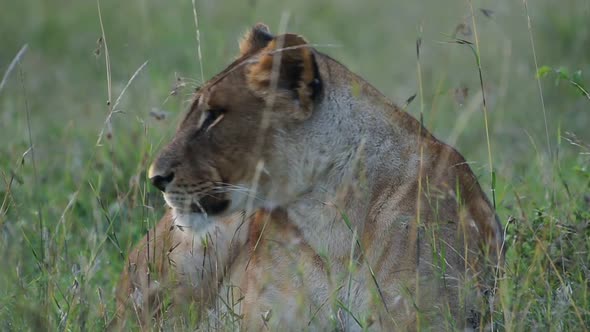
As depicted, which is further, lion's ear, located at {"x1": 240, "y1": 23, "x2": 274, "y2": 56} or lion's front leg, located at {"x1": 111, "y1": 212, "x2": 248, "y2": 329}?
lion's ear, located at {"x1": 240, "y1": 23, "x2": 274, "y2": 56}

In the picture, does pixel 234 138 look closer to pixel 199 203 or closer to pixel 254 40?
pixel 199 203

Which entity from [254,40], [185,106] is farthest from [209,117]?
[185,106]

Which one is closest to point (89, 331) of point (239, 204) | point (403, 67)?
point (239, 204)

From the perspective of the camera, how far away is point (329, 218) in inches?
124

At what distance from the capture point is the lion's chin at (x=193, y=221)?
319 cm

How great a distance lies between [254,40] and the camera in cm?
337

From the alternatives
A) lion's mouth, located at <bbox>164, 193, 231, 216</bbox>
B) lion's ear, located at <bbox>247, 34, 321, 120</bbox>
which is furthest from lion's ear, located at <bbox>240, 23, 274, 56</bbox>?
lion's mouth, located at <bbox>164, 193, 231, 216</bbox>

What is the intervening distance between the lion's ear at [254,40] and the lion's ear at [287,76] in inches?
8.7

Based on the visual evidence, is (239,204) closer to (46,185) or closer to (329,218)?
(329,218)

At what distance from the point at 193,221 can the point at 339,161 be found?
48 cm

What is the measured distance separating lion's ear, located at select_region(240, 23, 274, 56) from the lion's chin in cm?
54

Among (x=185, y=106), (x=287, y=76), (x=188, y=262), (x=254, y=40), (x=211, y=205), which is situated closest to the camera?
(x=287, y=76)

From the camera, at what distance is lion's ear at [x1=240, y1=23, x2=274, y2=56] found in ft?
11.0

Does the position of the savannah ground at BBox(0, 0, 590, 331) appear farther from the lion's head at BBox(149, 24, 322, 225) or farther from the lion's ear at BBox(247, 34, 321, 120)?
the lion's ear at BBox(247, 34, 321, 120)
